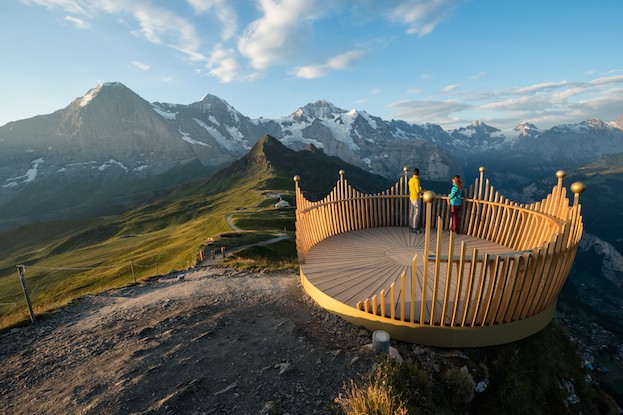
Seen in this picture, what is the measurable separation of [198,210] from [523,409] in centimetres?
9989

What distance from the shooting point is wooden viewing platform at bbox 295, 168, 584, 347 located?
7.43 m

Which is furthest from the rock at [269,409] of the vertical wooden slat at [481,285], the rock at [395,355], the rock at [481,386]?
the vertical wooden slat at [481,285]

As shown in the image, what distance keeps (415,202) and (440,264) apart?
14.2 ft

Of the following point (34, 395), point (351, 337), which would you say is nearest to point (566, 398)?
point (351, 337)

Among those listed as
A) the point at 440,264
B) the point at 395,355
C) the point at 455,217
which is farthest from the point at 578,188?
the point at 395,355

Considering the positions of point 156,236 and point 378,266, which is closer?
point 378,266

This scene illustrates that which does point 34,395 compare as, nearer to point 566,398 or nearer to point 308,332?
point 308,332

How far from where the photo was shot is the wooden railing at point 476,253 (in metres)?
7.27

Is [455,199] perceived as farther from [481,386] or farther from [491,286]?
[481,386]

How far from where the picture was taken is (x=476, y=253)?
6641mm

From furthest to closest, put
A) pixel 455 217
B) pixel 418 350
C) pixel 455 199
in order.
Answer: pixel 455 217
pixel 455 199
pixel 418 350

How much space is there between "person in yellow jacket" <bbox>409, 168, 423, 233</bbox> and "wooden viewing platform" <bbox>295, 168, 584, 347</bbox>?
46 centimetres

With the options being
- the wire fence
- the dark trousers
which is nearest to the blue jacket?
the dark trousers

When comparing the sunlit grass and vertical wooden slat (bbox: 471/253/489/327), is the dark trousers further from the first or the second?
the sunlit grass
